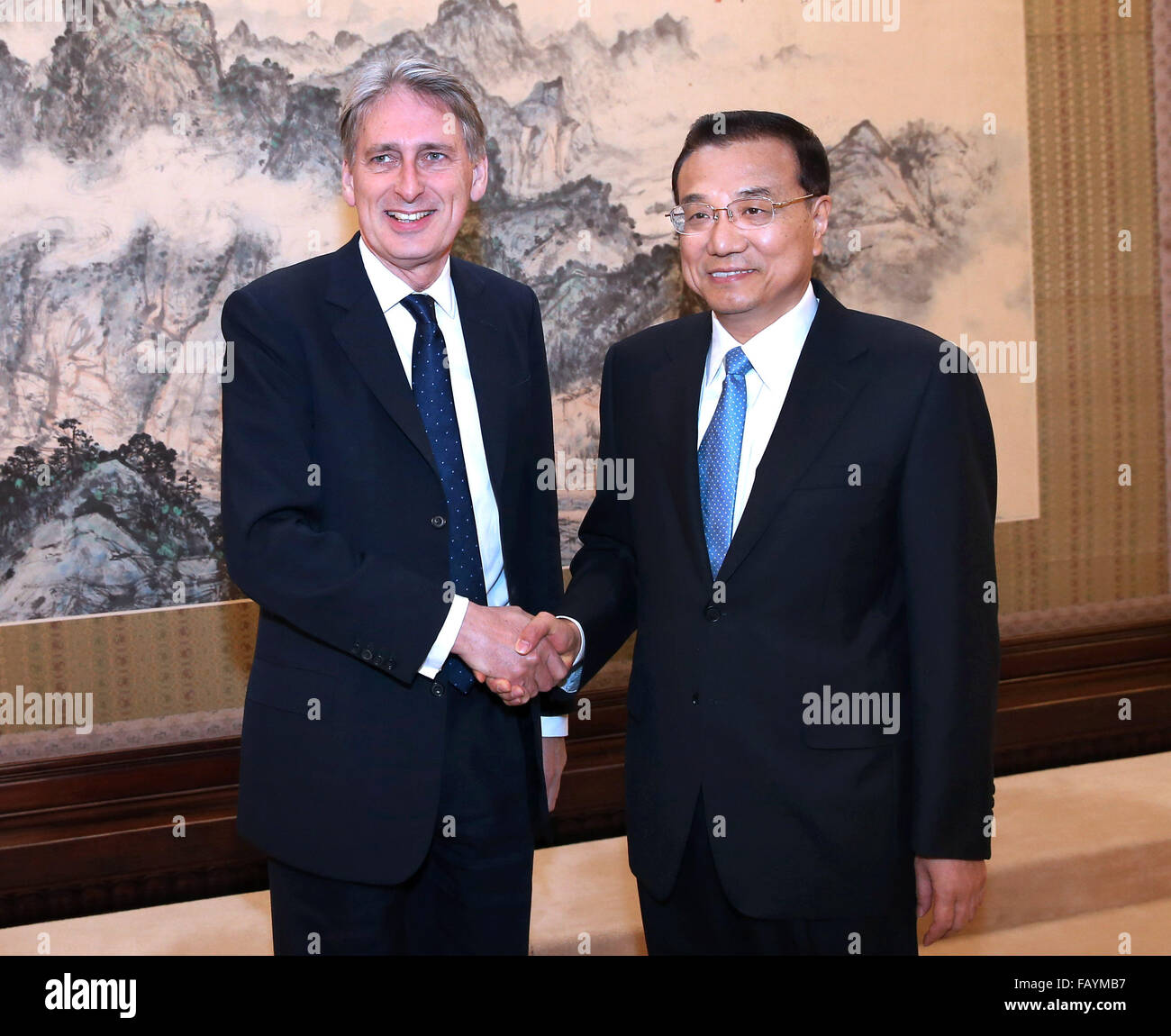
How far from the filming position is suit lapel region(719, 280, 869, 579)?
6.86ft

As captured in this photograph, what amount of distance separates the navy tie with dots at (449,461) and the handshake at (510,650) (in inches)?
2.8

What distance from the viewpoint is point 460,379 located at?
244 centimetres

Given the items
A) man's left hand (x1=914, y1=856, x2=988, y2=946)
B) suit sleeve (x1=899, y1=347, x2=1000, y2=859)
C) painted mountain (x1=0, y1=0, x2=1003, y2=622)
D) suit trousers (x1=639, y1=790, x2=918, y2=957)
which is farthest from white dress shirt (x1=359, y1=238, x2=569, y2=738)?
painted mountain (x1=0, y1=0, x2=1003, y2=622)

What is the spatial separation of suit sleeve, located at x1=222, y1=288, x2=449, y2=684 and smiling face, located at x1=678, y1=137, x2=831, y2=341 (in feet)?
2.42

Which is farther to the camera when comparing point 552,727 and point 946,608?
point 552,727

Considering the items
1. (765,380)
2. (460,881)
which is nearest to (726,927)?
(460,881)

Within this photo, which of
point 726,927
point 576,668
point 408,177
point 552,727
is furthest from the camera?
point 552,727

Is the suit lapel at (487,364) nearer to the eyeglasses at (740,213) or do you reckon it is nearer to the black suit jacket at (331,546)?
the black suit jacket at (331,546)

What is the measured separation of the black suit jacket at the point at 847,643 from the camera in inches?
81.7

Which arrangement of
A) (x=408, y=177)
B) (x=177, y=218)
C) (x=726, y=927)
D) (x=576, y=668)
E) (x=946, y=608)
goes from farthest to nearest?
(x=177, y=218) → (x=576, y=668) → (x=408, y=177) → (x=726, y=927) → (x=946, y=608)

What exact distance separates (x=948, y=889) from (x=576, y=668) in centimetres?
78

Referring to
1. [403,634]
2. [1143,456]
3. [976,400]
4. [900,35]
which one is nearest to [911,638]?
[976,400]

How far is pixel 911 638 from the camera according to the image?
2104 mm

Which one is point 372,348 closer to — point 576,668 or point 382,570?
point 382,570
